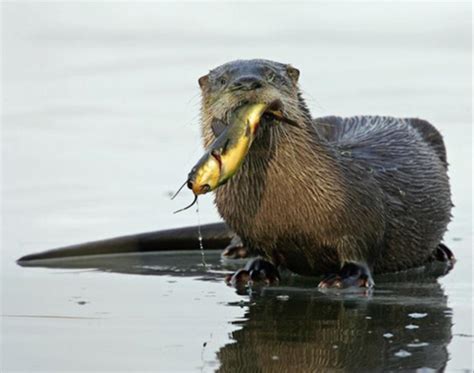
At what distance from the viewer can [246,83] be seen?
5.28 m

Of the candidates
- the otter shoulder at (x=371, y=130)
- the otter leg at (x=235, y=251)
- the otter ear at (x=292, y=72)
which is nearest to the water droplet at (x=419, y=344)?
the otter ear at (x=292, y=72)

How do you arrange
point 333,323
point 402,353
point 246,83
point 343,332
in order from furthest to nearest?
point 246,83, point 333,323, point 343,332, point 402,353

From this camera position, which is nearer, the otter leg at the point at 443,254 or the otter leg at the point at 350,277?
the otter leg at the point at 350,277

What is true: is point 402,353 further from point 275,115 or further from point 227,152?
point 275,115

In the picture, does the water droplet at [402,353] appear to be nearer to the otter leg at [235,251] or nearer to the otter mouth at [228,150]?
the otter mouth at [228,150]

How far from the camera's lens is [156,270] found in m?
6.06

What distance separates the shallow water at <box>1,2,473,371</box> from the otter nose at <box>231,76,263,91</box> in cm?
69

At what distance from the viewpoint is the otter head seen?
5.30 m

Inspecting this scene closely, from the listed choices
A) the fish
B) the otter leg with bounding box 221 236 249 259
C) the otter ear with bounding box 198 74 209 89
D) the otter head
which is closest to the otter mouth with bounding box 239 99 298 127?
the otter head

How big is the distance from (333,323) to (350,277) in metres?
0.84

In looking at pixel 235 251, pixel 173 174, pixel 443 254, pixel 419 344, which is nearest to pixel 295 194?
pixel 235 251

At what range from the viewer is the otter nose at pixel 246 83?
528 centimetres

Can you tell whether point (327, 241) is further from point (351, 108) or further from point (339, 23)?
point (339, 23)

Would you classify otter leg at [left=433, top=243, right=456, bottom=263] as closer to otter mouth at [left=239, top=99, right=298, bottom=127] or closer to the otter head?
the otter head
